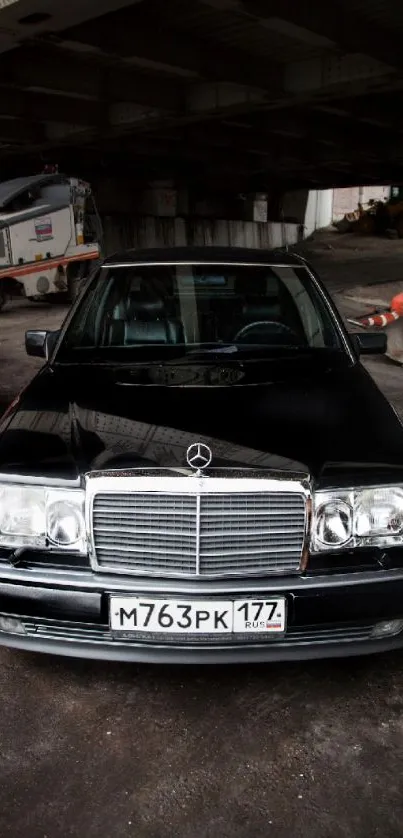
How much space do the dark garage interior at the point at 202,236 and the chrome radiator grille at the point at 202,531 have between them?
55 cm

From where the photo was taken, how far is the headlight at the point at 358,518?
7.53 feet

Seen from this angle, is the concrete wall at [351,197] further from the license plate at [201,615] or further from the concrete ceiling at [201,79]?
the license plate at [201,615]

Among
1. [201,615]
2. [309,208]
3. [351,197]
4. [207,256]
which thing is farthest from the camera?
[351,197]

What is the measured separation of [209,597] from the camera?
7.30 ft

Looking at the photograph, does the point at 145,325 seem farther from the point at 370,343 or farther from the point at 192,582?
the point at 192,582

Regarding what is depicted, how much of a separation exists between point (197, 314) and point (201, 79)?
843cm

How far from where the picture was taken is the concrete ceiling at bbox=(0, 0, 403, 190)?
8.25 metres

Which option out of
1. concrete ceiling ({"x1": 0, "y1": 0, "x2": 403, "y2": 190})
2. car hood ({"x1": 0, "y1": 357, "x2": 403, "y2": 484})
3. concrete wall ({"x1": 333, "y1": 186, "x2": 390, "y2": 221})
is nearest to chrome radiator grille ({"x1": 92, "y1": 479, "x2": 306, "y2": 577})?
car hood ({"x1": 0, "y1": 357, "x2": 403, "y2": 484})

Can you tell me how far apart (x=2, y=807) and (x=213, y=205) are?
24.0m

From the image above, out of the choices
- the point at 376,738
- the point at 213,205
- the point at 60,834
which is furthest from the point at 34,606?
the point at 213,205

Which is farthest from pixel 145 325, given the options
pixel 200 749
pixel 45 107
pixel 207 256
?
pixel 45 107

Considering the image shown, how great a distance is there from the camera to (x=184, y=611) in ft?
7.31

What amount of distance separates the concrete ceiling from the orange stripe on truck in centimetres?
240

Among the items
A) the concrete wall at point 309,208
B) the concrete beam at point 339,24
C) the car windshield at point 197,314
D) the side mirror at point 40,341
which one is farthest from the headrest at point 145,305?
the concrete wall at point 309,208
